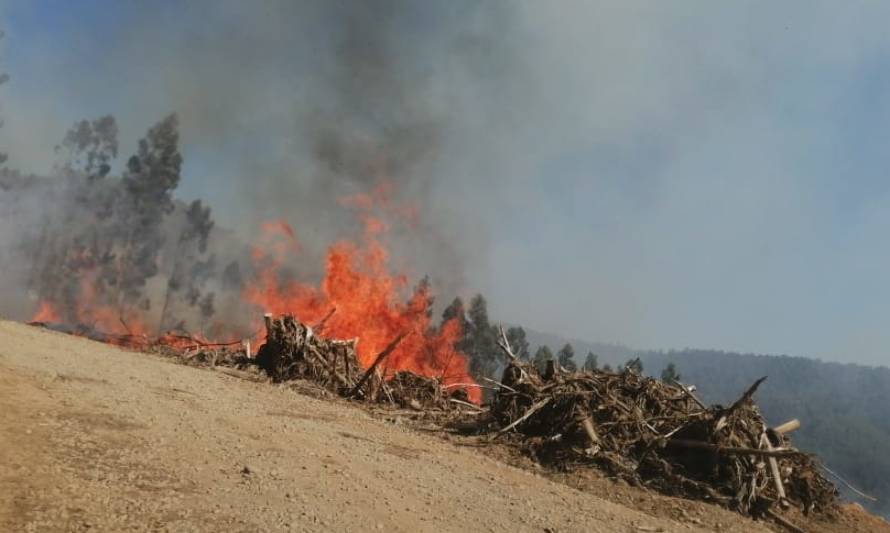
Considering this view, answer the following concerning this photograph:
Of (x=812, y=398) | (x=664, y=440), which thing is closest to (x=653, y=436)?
(x=664, y=440)

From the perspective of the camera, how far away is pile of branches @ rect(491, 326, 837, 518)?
378 inches

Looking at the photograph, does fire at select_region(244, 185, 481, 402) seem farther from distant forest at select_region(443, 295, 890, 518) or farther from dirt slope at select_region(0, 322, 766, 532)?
dirt slope at select_region(0, 322, 766, 532)

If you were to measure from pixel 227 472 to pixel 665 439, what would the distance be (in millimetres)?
7489

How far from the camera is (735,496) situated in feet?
30.5

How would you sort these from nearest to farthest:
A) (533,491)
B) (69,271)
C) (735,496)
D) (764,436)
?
1. (533,491)
2. (735,496)
3. (764,436)
4. (69,271)

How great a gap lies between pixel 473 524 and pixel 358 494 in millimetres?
1372

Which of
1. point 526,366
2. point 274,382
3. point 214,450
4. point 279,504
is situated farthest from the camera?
point 274,382

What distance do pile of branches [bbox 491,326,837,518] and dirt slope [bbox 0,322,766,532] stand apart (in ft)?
3.24

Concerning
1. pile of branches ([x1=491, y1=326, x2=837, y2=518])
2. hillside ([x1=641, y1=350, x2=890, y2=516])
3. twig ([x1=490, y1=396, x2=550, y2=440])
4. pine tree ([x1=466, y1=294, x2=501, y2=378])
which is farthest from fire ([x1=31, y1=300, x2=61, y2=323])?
hillside ([x1=641, y1=350, x2=890, y2=516])

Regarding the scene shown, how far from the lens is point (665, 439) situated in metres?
10.2

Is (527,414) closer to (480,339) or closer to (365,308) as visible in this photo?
(365,308)

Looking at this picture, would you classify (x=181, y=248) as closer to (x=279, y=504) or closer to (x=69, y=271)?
(x=69, y=271)

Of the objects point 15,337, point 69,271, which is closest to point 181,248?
point 69,271

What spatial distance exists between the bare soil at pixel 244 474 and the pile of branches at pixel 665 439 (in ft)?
1.71
